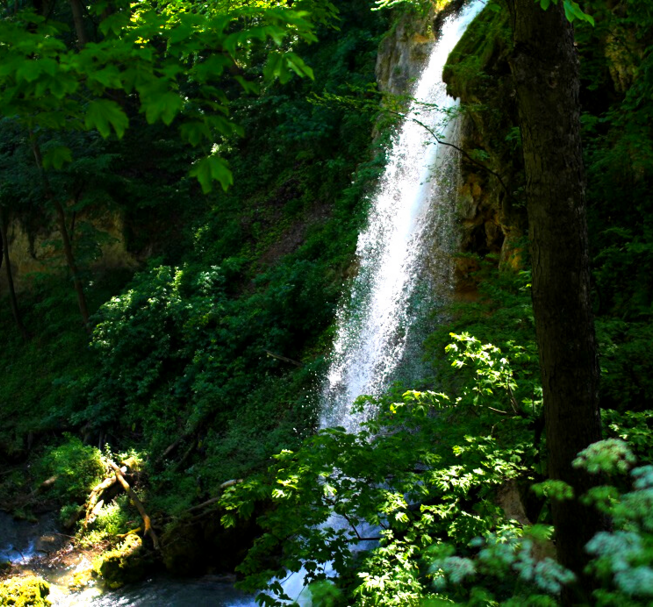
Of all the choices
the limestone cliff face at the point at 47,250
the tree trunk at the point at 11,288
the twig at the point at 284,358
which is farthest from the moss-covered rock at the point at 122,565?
the tree trunk at the point at 11,288

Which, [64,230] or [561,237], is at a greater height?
[561,237]

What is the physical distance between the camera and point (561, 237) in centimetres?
290

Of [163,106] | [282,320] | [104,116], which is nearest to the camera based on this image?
[163,106]

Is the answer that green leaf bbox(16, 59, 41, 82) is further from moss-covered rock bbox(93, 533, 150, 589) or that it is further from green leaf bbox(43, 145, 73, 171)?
moss-covered rock bbox(93, 533, 150, 589)

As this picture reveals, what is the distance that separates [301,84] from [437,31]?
5537 mm

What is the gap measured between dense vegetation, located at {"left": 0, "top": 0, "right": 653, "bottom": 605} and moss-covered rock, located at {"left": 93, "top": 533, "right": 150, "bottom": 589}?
0.44 ft

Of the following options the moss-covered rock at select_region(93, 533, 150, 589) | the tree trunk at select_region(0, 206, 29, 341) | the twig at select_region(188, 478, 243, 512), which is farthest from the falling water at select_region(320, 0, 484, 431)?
the tree trunk at select_region(0, 206, 29, 341)

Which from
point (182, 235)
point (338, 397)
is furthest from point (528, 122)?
point (182, 235)

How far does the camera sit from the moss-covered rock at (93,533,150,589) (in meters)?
8.38

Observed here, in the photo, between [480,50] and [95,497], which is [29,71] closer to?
[480,50]

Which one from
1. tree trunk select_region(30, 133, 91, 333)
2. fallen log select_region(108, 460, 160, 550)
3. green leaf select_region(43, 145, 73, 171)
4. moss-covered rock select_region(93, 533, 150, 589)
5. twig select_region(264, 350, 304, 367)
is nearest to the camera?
green leaf select_region(43, 145, 73, 171)

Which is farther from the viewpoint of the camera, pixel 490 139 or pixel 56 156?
pixel 490 139

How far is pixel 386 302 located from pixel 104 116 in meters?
7.92

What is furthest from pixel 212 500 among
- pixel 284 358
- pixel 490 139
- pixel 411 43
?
pixel 411 43
